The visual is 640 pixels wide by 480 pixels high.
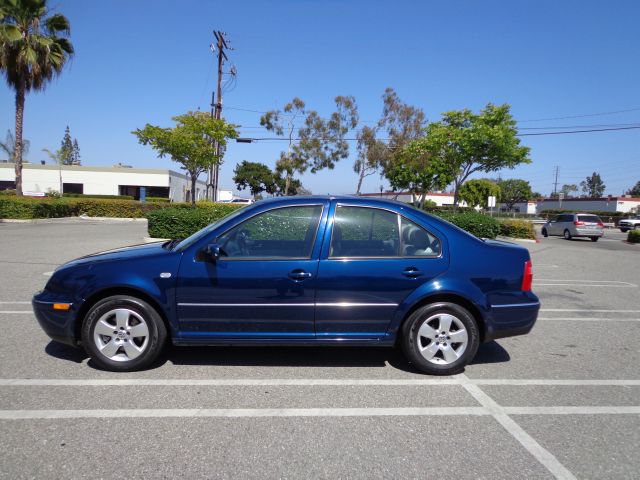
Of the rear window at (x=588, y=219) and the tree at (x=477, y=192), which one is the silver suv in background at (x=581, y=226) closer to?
the rear window at (x=588, y=219)

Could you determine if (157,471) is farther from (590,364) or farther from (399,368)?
(590,364)

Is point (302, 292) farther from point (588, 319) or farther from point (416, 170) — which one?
point (416, 170)

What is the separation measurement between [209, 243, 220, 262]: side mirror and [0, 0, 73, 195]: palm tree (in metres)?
24.6

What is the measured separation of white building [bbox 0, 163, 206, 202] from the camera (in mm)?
50750

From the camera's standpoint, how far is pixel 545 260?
14.2 metres

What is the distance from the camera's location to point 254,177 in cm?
7669

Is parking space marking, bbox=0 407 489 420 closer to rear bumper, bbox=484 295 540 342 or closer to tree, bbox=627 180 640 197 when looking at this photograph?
rear bumper, bbox=484 295 540 342

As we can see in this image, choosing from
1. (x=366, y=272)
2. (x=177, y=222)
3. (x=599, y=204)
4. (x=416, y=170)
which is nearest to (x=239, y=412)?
(x=366, y=272)

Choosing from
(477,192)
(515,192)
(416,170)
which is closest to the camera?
(416,170)

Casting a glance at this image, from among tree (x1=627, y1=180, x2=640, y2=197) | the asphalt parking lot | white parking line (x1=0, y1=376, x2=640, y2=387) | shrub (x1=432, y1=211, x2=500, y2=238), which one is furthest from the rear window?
tree (x1=627, y1=180, x2=640, y2=197)

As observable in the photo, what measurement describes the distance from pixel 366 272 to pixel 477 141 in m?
21.4

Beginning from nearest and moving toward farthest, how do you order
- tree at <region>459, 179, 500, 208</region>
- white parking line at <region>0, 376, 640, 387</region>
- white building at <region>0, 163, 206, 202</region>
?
white parking line at <region>0, 376, 640, 387</region>
white building at <region>0, 163, 206, 202</region>
tree at <region>459, 179, 500, 208</region>

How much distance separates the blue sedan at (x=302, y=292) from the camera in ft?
12.7

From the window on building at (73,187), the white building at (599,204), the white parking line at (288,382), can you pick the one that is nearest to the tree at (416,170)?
the white parking line at (288,382)
